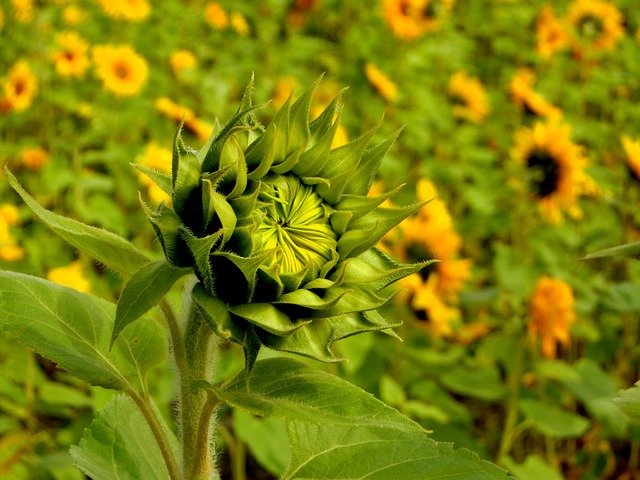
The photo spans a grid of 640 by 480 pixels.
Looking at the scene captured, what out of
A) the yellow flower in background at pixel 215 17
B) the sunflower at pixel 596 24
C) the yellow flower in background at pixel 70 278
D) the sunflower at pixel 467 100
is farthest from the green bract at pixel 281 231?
the sunflower at pixel 596 24

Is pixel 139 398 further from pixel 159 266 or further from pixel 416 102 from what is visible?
pixel 416 102

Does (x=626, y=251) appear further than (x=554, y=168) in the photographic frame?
No

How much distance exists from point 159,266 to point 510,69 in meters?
3.28

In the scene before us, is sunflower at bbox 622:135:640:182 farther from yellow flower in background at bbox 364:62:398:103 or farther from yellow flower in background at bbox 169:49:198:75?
yellow flower in background at bbox 169:49:198:75

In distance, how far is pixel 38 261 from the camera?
1.88 m

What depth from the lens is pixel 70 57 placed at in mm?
2457

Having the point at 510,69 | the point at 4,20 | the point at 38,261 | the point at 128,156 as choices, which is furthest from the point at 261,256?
the point at 510,69

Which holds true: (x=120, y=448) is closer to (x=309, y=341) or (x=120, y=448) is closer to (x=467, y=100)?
(x=309, y=341)

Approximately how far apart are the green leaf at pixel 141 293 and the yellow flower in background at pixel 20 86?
180cm

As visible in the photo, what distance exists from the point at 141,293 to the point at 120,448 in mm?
265

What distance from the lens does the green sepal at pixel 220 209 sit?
1.81 feet

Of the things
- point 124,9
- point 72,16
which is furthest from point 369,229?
point 72,16

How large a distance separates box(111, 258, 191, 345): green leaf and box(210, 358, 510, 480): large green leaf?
3.4 inches

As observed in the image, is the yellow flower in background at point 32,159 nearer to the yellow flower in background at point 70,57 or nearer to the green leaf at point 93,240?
the yellow flower in background at point 70,57
